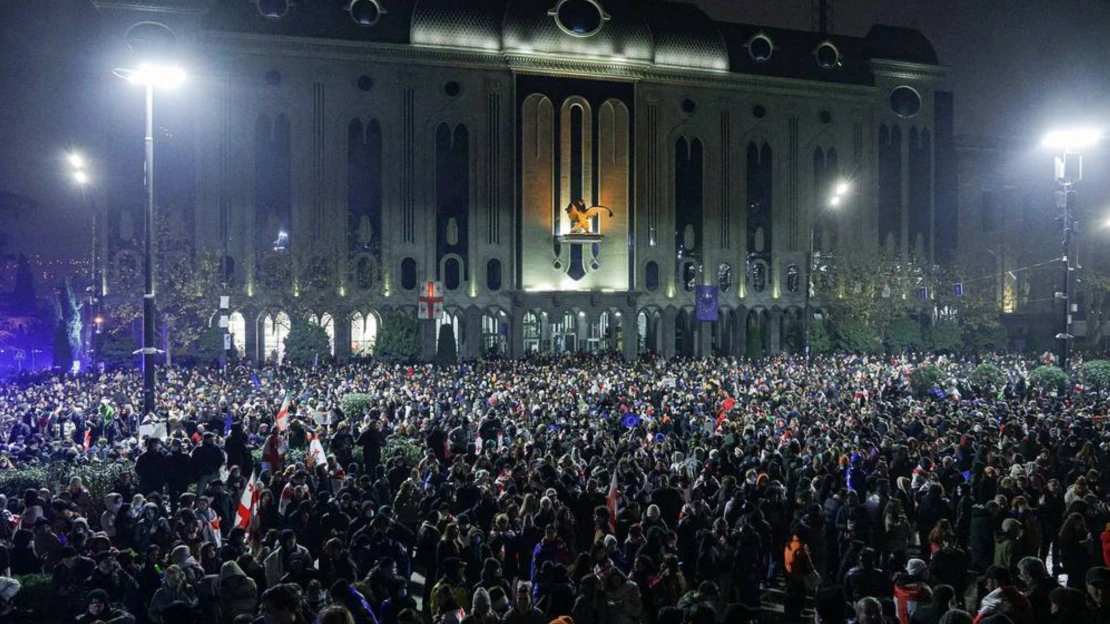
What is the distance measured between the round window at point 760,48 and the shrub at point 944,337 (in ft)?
71.8

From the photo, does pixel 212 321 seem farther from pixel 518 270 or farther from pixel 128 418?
pixel 128 418

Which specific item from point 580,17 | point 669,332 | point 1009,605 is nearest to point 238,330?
point 669,332

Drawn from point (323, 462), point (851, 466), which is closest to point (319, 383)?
point (323, 462)

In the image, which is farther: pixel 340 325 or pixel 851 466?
pixel 340 325

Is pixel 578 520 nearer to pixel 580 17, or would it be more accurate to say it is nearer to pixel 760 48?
pixel 580 17

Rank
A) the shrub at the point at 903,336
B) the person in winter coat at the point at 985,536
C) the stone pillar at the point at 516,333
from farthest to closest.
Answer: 1. the shrub at the point at 903,336
2. the stone pillar at the point at 516,333
3. the person in winter coat at the point at 985,536

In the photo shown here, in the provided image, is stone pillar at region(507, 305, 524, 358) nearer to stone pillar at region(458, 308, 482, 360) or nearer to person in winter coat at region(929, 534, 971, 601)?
stone pillar at region(458, 308, 482, 360)

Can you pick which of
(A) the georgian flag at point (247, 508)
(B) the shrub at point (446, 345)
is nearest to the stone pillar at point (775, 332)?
(B) the shrub at point (446, 345)

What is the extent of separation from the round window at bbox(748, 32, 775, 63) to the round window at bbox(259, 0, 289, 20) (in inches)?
1213

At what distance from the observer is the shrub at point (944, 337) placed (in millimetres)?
63000

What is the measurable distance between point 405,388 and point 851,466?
20.2m

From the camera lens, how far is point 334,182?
5600 centimetres

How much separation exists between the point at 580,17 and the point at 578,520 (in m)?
50.0

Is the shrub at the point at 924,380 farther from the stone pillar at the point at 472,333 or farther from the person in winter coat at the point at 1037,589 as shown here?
the stone pillar at the point at 472,333
